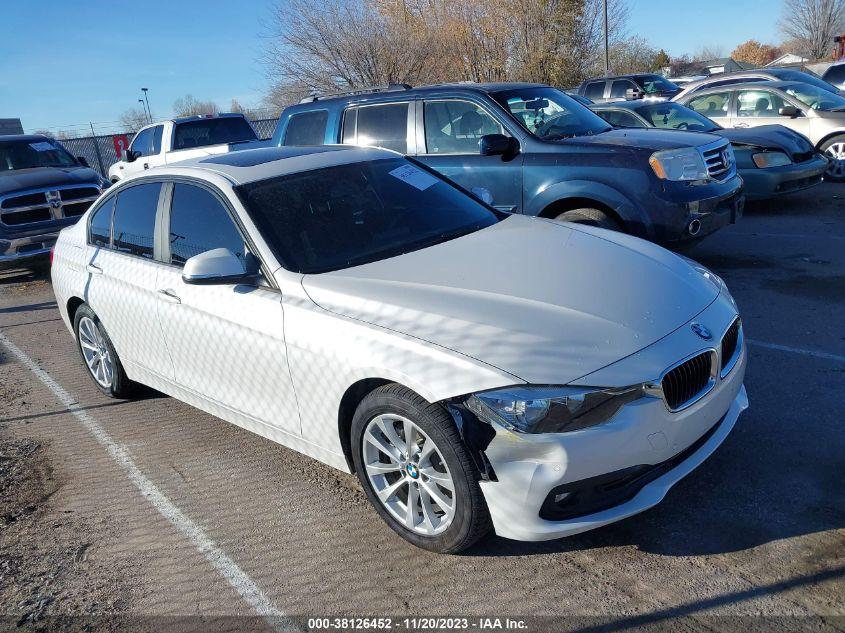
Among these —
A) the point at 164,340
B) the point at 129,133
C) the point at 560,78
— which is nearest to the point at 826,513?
the point at 164,340

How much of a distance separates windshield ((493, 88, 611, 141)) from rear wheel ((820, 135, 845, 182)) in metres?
5.74

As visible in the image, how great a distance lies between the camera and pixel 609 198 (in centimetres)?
632

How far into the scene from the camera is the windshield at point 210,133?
14.3m

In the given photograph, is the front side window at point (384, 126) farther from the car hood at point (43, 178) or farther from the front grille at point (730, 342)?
the car hood at point (43, 178)

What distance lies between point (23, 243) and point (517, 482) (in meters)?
9.15

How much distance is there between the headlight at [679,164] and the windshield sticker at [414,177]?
2454mm

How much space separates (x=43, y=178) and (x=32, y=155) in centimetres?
127

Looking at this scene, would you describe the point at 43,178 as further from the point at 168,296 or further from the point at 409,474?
the point at 409,474

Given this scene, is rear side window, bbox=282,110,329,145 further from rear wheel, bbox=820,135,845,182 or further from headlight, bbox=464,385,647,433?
rear wheel, bbox=820,135,845,182

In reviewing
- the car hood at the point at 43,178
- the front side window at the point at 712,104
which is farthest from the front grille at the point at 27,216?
the front side window at the point at 712,104

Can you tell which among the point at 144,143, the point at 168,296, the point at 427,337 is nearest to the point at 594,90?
the point at 144,143

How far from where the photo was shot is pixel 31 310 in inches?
348

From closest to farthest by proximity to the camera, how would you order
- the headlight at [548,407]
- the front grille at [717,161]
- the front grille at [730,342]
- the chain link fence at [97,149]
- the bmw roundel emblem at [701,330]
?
the headlight at [548,407] < the bmw roundel emblem at [701,330] < the front grille at [730,342] < the front grille at [717,161] < the chain link fence at [97,149]

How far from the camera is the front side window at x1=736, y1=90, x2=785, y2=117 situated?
11.5 metres
